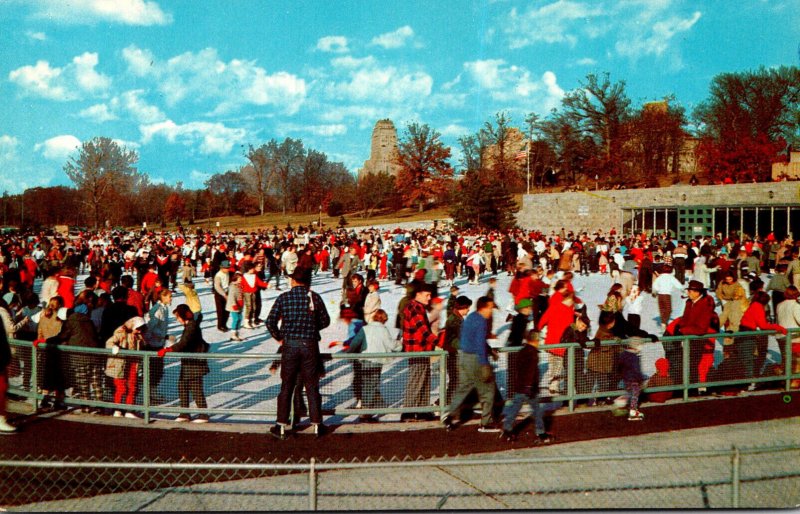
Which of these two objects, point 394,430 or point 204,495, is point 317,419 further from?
point 204,495

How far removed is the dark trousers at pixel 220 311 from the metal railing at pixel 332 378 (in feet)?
16.7

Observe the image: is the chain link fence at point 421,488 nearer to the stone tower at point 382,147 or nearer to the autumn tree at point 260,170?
the autumn tree at point 260,170

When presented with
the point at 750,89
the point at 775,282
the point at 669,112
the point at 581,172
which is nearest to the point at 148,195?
the point at 581,172

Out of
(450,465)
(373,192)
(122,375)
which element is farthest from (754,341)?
(373,192)

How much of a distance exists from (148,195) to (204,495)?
234 feet

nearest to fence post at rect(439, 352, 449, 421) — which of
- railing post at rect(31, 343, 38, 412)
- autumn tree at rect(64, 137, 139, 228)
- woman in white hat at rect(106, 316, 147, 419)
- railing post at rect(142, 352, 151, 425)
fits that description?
railing post at rect(142, 352, 151, 425)

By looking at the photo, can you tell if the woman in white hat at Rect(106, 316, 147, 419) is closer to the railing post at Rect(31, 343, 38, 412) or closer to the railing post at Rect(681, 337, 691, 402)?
the railing post at Rect(31, 343, 38, 412)

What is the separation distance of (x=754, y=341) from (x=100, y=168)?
110ft

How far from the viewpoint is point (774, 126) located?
48875 millimetres

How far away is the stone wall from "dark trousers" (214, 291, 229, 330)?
96.9 feet

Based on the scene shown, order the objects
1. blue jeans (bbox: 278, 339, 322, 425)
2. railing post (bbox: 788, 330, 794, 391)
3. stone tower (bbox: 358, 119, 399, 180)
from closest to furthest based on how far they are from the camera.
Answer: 1. blue jeans (bbox: 278, 339, 322, 425)
2. railing post (bbox: 788, 330, 794, 391)
3. stone tower (bbox: 358, 119, 399, 180)

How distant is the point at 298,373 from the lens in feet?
21.5

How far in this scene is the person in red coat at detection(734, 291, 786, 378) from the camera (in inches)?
321

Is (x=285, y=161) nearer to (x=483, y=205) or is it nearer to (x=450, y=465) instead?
(x=483, y=205)
